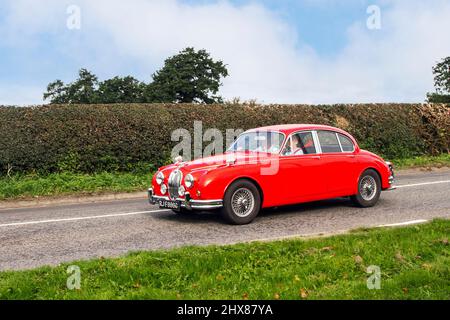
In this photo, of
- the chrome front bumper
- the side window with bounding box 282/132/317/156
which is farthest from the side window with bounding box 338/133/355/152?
the chrome front bumper

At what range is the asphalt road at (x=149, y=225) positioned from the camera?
279 inches

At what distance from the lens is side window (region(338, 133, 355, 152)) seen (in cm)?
986

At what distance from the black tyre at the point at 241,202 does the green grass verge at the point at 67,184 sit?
576 cm

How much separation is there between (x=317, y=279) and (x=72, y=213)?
22.4 ft

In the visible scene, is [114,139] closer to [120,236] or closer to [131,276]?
[120,236]

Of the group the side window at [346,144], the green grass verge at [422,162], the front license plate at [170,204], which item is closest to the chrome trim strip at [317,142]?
the side window at [346,144]

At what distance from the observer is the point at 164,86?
6197cm

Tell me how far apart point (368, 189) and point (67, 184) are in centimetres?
779

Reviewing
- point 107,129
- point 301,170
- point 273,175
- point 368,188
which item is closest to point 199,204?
point 273,175

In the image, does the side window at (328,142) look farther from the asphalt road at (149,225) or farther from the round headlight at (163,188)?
the round headlight at (163,188)

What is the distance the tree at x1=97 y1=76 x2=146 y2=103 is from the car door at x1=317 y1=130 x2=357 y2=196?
174 feet

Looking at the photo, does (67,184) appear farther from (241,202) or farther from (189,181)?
(241,202)

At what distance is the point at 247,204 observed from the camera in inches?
335
